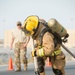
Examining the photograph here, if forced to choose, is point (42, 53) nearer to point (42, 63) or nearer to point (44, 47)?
point (44, 47)

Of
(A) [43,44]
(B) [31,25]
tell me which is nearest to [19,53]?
(B) [31,25]

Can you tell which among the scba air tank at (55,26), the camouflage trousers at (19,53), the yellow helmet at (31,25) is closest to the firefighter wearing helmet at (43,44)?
the yellow helmet at (31,25)

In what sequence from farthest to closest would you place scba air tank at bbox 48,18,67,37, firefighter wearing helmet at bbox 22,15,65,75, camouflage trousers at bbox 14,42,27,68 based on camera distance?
camouflage trousers at bbox 14,42,27,68
scba air tank at bbox 48,18,67,37
firefighter wearing helmet at bbox 22,15,65,75

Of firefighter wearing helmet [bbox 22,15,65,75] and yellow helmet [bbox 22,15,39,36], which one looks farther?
yellow helmet [bbox 22,15,39,36]

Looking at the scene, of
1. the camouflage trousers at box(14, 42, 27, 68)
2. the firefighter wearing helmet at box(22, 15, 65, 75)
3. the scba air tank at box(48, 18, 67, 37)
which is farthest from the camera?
the camouflage trousers at box(14, 42, 27, 68)

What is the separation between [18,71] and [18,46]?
100 centimetres

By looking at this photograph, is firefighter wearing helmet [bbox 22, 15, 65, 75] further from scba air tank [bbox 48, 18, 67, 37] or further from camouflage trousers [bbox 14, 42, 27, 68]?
camouflage trousers [bbox 14, 42, 27, 68]

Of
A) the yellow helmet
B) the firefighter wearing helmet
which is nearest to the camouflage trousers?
the firefighter wearing helmet

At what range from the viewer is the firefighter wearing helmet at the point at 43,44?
7.29m

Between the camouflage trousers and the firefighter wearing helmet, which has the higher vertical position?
the firefighter wearing helmet

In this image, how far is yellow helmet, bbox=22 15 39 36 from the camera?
24.8 ft

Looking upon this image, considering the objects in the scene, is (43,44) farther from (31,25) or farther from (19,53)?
(19,53)

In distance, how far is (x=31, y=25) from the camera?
→ 7570 mm

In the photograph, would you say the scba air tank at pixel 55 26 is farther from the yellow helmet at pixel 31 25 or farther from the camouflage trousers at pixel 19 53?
the camouflage trousers at pixel 19 53
